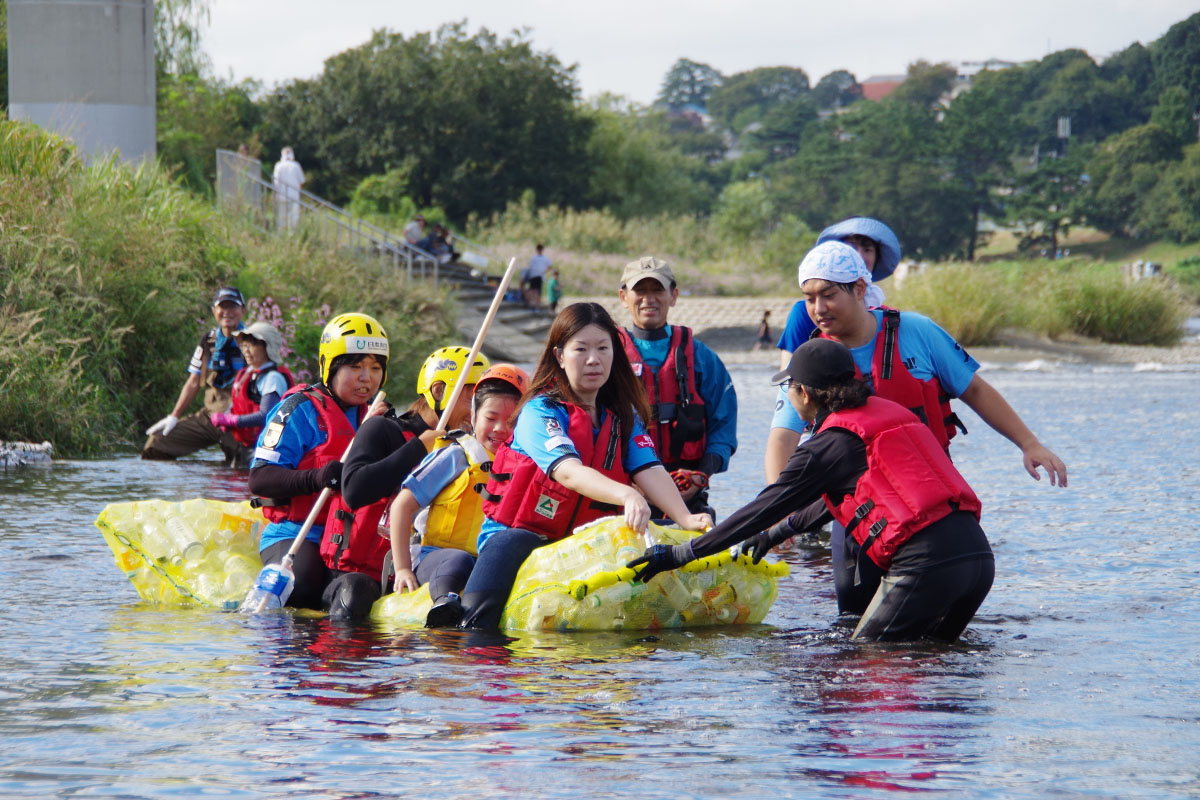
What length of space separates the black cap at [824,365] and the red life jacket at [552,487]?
1026mm

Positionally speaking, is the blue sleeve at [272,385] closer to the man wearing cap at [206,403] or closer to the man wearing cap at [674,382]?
the man wearing cap at [206,403]

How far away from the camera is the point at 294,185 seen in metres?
27.5

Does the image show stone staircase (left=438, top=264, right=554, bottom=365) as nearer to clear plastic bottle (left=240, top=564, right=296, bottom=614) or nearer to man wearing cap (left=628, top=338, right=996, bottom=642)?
clear plastic bottle (left=240, top=564, right=296, bottom=614)

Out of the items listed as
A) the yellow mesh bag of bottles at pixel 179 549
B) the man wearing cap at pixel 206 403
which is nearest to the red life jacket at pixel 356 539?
the yellow mesh bag of bottles at pixel 179 549

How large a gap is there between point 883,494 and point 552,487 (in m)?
1.49

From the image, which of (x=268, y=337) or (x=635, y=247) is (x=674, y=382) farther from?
(x=635, y=247)

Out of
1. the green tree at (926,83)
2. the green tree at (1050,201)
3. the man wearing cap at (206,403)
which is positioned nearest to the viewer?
the man wearing cap at (206,403)

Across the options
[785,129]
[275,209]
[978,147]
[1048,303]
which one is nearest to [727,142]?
[785,129]

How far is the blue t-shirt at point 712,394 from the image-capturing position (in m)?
7.57

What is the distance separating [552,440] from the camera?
5926 mm

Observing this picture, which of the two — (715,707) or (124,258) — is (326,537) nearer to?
(715,707)

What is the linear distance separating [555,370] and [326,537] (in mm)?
1546

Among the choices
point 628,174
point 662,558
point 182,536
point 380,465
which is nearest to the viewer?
point 662,558

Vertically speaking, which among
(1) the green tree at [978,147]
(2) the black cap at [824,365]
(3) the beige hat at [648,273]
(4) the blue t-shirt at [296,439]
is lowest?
(4) the blue t-shirt at [296,439]
